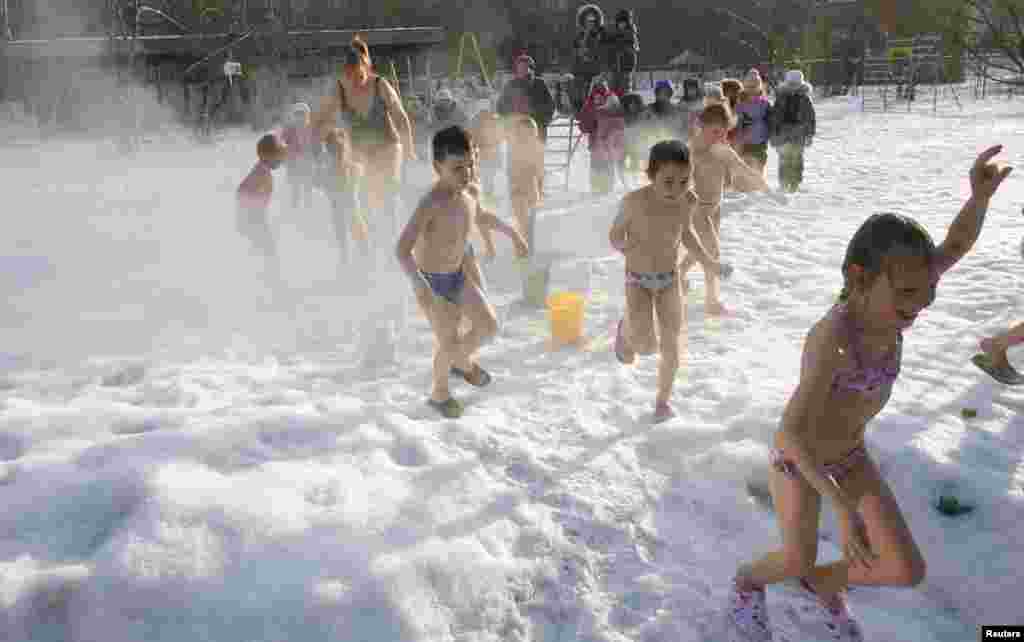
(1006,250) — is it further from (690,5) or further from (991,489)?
(690,5)

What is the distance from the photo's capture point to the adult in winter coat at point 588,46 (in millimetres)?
12000

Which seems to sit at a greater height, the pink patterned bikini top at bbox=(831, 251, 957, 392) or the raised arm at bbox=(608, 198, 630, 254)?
the raised arm at bbox=(608, 198, 630, 254)

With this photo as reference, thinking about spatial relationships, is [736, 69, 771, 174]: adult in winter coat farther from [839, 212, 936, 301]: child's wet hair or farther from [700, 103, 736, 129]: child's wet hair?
[839, 212, 936, 301]: child's wet hair

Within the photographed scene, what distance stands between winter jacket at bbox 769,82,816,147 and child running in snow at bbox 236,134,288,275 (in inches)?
277

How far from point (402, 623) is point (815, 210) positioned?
8705mm

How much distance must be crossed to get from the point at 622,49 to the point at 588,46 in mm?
552

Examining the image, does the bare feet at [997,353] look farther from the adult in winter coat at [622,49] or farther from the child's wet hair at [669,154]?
the adult in winter coat at [622,49]

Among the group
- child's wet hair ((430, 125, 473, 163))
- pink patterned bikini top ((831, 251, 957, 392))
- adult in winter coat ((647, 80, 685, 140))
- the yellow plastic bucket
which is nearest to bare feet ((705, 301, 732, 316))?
the yellow plastic bucket

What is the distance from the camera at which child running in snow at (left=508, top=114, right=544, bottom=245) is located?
22.3 ft

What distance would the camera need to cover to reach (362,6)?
40219 millimetres

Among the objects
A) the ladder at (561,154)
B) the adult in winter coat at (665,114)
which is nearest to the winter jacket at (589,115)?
the ladder at (561,154)

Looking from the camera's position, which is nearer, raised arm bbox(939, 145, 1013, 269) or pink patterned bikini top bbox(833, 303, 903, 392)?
pink patterned bikini top bbox(833, 303, 903, 392)

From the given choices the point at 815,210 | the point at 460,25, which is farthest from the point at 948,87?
the point at 815,210

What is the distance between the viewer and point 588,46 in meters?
12.4
